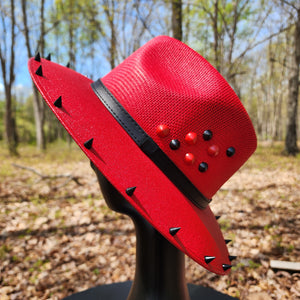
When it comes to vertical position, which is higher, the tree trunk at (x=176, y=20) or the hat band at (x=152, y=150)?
the tree trunk at (x=176, y=20)

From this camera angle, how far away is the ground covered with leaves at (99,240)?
252 cm

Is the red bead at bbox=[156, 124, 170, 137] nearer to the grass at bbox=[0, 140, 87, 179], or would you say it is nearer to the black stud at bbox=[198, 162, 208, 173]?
the black stud at bbox=[198, 162, 208, 173]

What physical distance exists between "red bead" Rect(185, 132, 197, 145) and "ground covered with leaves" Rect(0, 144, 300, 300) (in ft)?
6.98

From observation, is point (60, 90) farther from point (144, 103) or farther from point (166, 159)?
point (166, 159)

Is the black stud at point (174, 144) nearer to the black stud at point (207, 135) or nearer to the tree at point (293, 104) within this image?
the black stud at point (207, 135)

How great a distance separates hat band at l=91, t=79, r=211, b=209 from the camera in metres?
1.00

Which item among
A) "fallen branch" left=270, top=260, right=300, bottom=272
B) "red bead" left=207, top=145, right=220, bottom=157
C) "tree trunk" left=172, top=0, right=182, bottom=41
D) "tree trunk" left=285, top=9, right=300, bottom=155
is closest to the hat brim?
"red bead" left=207, top=145, right=220, bottom=157

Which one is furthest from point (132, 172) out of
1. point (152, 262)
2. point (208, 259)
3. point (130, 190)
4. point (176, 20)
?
point (176, 20)

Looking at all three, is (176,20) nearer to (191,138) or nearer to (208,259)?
(191,138)

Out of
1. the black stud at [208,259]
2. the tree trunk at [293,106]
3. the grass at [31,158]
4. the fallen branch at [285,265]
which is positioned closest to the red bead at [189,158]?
the black stud at [208,259]

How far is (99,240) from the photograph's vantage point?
10.8 ft

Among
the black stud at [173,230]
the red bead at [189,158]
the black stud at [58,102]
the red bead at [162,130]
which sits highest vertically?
the black stud at [58,102]

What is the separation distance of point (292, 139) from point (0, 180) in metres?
9.31

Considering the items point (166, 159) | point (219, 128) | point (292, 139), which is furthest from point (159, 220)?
point (292, 139)
